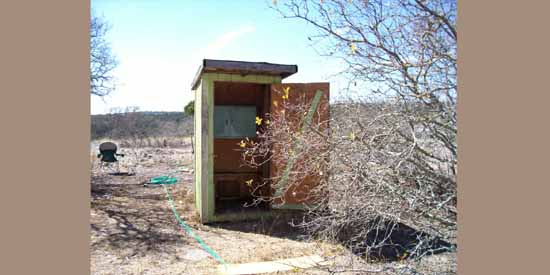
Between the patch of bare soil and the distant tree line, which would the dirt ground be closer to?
the patch of bare soil

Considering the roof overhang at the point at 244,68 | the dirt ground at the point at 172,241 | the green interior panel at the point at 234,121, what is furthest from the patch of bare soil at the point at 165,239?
the roof overhang at the point at 244,68

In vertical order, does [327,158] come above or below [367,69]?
below

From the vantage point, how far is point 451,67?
276cm

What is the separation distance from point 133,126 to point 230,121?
48.2 ft

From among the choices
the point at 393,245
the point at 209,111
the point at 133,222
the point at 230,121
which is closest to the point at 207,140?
the point at 209,111

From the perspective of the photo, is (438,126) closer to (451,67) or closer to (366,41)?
(451,67)

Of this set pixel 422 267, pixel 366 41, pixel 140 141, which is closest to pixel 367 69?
pixel 366 41

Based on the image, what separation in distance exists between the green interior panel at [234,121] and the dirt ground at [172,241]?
180cm

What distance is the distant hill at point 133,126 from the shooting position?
20.4 metres

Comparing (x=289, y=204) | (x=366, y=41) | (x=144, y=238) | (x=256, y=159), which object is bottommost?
(x=144, y=238)

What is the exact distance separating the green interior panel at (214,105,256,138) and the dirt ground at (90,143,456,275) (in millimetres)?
1796

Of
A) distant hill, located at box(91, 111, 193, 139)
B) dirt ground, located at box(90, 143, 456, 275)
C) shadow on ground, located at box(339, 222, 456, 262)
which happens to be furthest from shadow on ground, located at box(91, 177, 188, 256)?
distant hill, located at box(91, 111, 193, 139)

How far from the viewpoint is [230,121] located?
8000mm

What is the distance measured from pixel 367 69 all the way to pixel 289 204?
3517 mm
